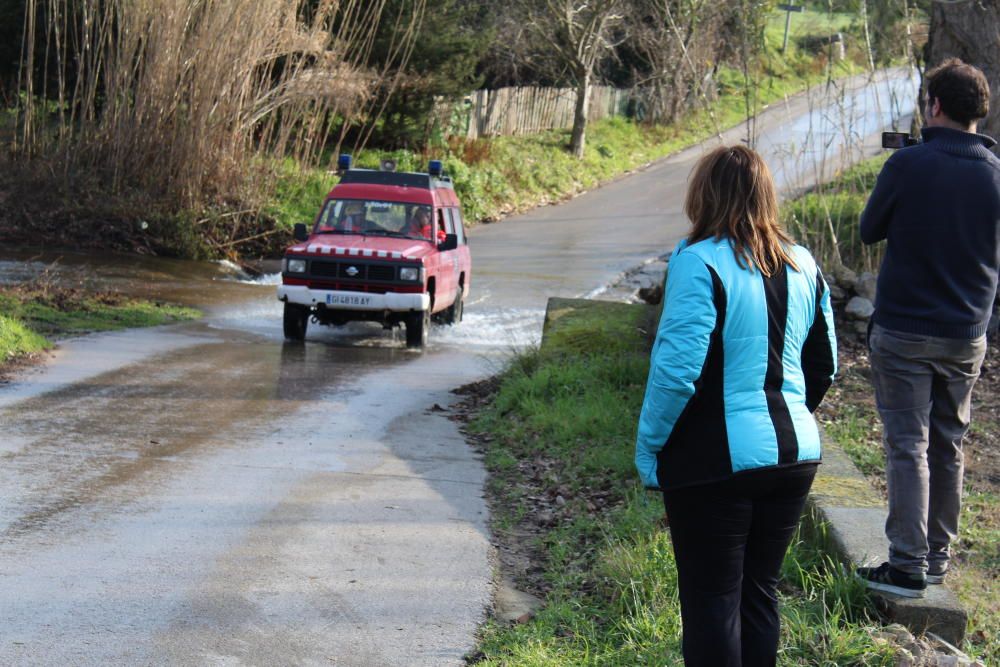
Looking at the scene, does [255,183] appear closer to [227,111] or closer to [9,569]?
[227,111]

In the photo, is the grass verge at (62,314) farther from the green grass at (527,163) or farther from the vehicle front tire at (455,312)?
the green grass at (527,163)

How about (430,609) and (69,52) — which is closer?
(430,609)

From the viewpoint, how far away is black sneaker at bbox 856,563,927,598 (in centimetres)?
466

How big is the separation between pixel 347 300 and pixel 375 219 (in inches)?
61.0

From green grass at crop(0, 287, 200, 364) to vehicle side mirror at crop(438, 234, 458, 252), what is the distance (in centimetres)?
365

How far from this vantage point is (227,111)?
69.8ft

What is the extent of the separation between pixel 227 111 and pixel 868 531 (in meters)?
17.9

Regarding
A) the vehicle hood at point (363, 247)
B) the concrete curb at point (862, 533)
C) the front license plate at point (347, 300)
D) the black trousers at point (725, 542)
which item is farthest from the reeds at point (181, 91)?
the black trousers at point (725, 542)

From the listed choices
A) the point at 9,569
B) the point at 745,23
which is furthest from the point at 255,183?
the point at 9,569

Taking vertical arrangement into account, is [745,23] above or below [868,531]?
above

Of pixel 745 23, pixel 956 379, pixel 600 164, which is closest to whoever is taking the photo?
pixel 956 379

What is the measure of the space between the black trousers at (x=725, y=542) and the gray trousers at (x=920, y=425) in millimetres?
1156

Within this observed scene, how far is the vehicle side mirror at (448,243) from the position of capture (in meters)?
15.1

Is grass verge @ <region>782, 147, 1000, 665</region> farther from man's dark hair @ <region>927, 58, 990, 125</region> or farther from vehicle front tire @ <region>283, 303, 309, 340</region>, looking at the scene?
vehicle front tire @ <region>283, 303, 309, 340</region>
